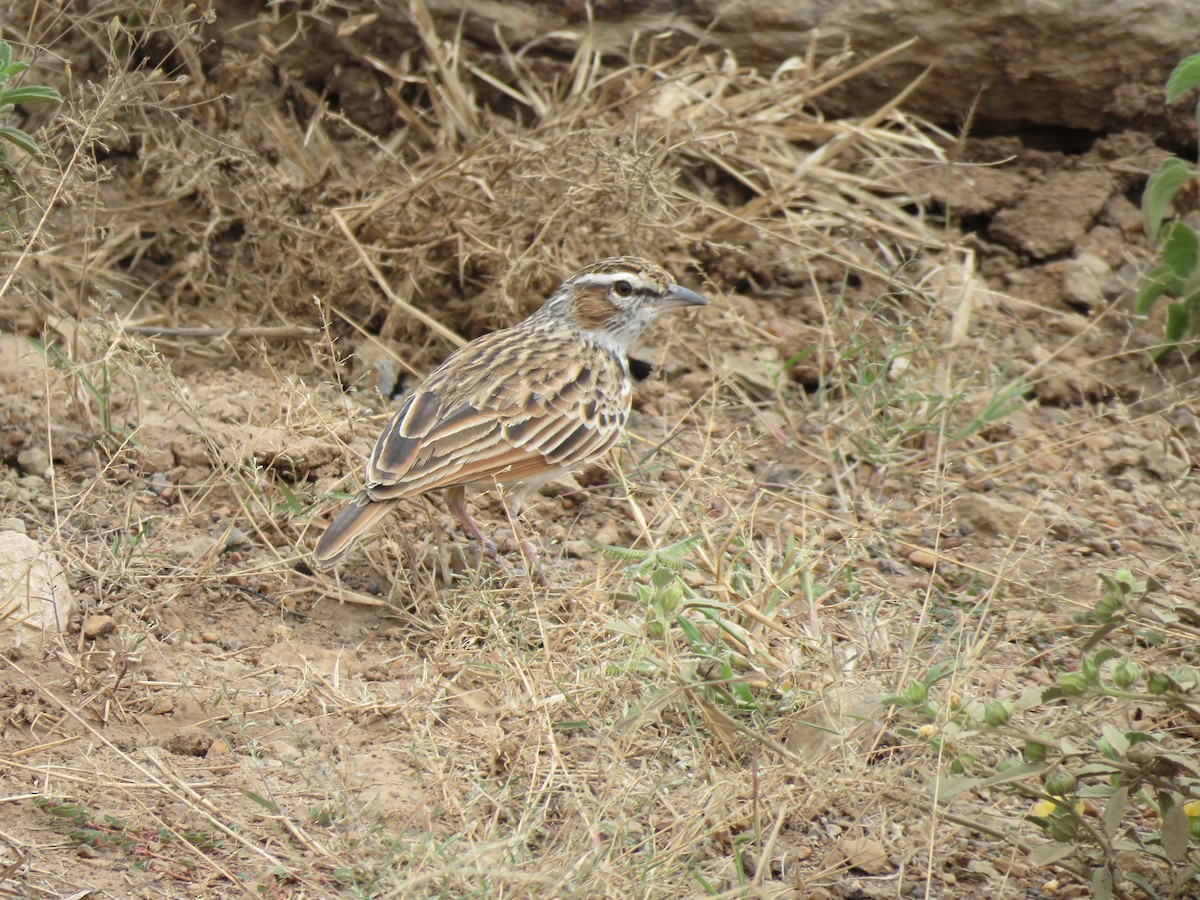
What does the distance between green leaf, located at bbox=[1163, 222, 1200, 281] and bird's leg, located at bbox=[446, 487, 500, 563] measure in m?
3.41

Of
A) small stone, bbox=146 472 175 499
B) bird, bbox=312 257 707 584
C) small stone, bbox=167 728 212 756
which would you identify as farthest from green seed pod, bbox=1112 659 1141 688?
small stone, bbox=146 472 175 499

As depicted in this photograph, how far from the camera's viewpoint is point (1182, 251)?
663 cm

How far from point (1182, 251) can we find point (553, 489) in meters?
3.04

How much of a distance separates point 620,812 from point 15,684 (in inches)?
79.1

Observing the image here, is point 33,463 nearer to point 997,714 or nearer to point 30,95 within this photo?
point 30,95

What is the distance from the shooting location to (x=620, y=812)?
145 inches

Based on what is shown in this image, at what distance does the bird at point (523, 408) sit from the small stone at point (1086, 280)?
2249 mm

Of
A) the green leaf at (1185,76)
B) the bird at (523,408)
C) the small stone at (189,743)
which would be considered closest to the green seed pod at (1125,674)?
the bird at (523,408)

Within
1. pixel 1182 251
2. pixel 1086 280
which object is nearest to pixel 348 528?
pixel 1182 251

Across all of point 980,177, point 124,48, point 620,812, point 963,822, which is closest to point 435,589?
point 620,812

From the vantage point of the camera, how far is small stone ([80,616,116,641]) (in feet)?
15.6

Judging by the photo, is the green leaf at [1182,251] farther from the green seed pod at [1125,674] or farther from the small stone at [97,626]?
the small stone at [97,626]

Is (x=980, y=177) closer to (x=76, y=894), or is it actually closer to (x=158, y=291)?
(x=158, y=291)

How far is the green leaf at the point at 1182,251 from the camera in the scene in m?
6.61
